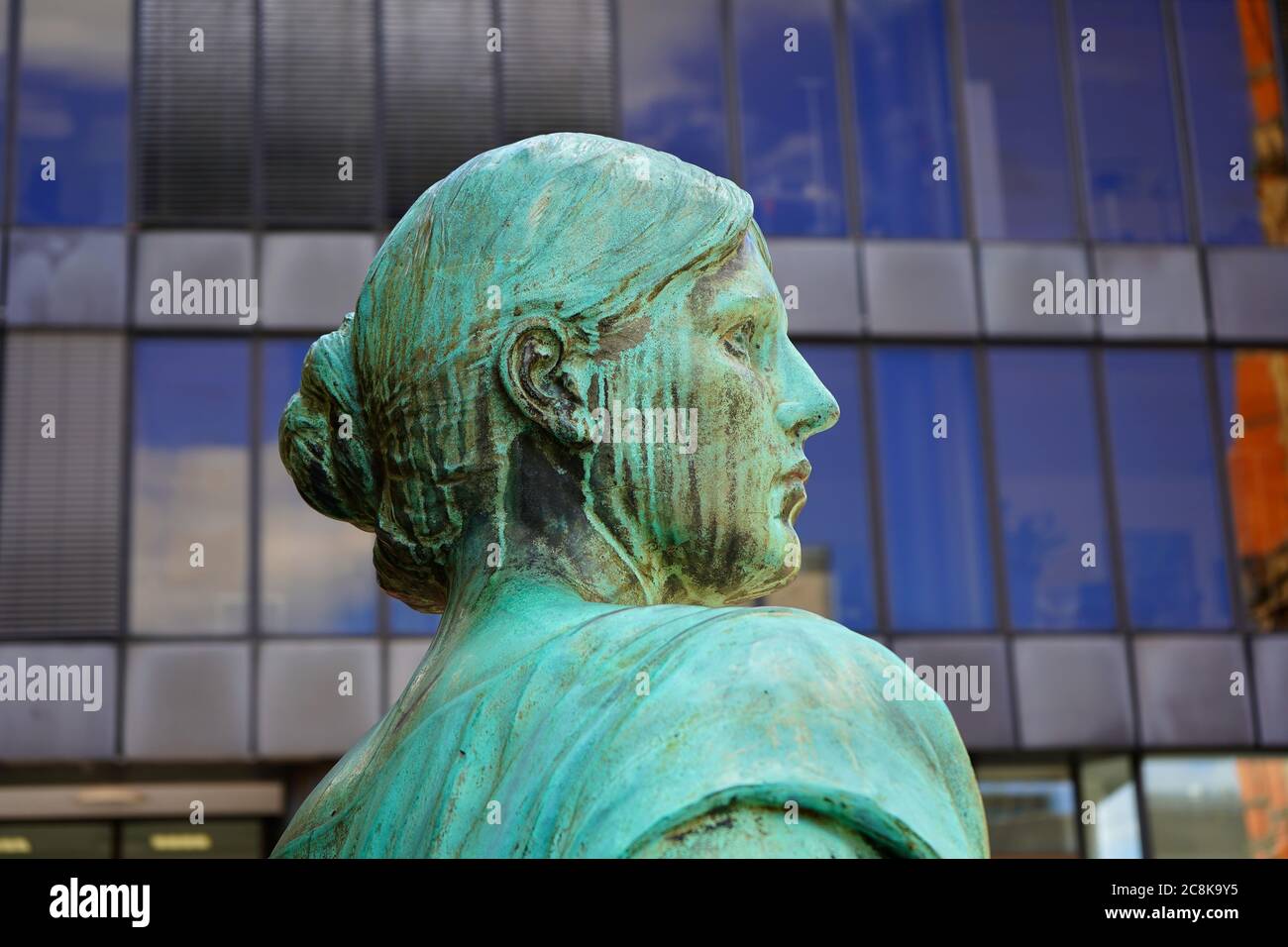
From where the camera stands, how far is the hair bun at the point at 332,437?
9.71 feet

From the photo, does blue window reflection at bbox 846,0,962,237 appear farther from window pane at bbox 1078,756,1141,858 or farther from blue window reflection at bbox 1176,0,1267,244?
window pane at bbox 1078,756,1141,858

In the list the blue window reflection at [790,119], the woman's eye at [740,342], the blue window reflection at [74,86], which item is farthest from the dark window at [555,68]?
the woman's eye at [740,342]

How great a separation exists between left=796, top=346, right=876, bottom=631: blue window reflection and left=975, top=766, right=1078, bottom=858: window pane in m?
2.05

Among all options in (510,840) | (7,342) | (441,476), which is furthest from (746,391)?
(7,342)

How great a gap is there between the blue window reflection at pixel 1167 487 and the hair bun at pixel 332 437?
49.7 feet

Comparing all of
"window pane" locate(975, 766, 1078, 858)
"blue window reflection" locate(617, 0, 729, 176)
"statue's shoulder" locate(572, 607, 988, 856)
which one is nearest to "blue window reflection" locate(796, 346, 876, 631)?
"window pane" locate(975, 766, 1078, 858)

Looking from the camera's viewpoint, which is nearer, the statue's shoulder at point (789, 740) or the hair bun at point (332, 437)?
the statue's shoulder at point (789, 740)

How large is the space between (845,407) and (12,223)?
785 centimetres

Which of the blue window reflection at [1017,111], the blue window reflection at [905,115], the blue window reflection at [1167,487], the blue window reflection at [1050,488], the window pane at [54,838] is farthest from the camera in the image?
the blue window reflection at [1017,111]

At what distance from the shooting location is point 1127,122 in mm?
18188

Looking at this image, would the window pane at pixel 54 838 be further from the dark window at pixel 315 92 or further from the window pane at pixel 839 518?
the window pane at pixel 839 518

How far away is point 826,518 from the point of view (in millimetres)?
17203

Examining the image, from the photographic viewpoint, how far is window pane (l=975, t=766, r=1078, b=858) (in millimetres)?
17234
